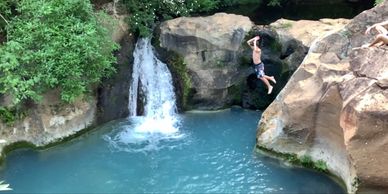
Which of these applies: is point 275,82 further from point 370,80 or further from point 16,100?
point 16,100

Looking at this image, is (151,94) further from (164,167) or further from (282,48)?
(282,48)

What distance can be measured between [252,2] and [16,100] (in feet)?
34.7

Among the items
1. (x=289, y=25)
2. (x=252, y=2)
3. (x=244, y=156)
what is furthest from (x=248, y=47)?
(x=252, y=2)

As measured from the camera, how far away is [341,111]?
9773 mm

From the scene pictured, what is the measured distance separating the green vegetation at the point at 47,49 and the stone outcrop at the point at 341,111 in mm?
4740

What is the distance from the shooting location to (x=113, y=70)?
43.5ft

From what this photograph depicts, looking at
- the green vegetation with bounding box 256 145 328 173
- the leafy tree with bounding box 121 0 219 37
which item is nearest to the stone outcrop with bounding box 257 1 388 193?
the green vegetation with bounding box 256 145 328 173

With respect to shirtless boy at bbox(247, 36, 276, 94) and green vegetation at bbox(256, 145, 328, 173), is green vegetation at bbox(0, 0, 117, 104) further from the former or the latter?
green vegetation at bbox(256, 145, 328, 173)

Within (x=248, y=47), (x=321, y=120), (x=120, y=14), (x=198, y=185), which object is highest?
(x=120, y=14)

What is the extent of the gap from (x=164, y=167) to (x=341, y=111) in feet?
14.4

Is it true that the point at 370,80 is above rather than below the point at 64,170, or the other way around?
above

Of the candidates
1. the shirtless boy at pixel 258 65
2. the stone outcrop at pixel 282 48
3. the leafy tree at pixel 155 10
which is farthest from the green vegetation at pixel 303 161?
the leafy tree at pixel 155 10

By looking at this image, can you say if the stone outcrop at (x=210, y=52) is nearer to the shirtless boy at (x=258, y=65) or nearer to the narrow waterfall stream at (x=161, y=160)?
the narrow waterfall stream at (x=161, y=160)

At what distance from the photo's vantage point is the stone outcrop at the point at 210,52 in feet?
46.5
